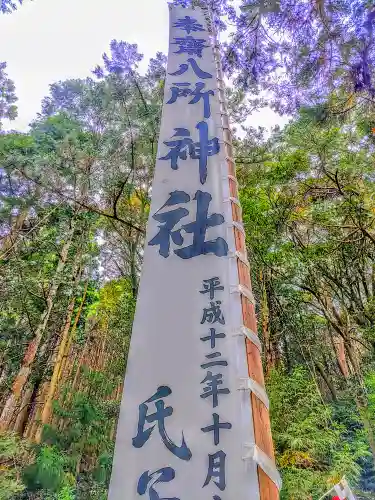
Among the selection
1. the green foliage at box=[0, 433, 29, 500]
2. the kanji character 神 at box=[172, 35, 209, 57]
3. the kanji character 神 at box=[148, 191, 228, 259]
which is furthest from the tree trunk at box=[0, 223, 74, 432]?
the kanji character 神 at box=[148, 191, 228, 259]

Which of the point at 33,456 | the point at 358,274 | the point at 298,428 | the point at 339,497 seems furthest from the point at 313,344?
the point at 33,456

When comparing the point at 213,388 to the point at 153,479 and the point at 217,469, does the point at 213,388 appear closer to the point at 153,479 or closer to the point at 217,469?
the point at 217,469

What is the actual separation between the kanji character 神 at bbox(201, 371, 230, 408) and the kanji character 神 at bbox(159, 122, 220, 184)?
3.57 ft

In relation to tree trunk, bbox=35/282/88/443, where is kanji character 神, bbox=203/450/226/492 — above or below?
below

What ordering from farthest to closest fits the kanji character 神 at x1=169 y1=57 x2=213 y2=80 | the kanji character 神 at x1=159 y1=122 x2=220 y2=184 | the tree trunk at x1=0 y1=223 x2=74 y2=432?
the tree trunk at x1=0 y1=223 x2=74 y2=432 < the kanji character 神 at x1=169 y1=57 x2=213 y2=80 < the kanji character 神 at x1=159 y1=122 x2=220 y2=184

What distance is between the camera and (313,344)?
8.35 metres

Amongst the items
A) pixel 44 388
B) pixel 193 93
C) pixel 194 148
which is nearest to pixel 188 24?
pixel 193 93

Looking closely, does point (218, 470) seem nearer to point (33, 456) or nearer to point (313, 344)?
point (33, 456)

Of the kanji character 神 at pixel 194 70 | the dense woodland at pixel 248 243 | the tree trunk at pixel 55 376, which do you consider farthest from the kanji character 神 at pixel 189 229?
the tree trunk at pixel 55 376

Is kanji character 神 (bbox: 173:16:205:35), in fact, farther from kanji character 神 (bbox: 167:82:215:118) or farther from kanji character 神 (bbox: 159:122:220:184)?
kanji character 神 (bbox: 159:122:220:184)

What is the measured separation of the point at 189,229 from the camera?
5.35 feet

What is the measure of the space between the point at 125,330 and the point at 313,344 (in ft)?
16.2

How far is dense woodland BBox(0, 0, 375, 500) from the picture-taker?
4.41 metres

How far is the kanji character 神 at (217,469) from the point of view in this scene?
99cm
